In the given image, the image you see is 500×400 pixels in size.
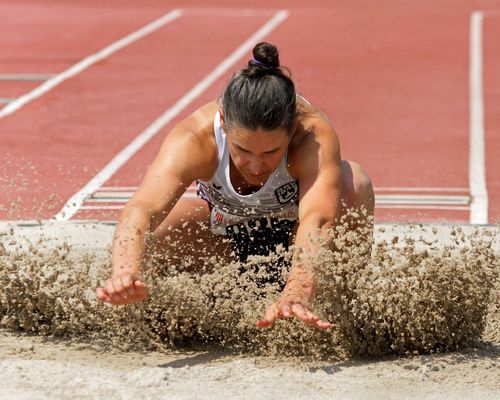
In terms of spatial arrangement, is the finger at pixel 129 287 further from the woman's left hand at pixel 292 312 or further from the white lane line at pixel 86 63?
the white lane line at pixel 86 63

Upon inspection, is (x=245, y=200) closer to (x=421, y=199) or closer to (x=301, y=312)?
(x=301, y=312)

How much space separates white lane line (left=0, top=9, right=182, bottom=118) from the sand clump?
4816 millimetres

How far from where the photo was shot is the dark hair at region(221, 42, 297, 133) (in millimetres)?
3588

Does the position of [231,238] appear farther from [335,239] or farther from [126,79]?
[126,79]

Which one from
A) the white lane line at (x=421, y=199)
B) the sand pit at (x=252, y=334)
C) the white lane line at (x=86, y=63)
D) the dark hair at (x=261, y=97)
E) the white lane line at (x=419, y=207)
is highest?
the white lane line at (x=86, y=63)

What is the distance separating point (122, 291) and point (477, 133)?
17.8 ft

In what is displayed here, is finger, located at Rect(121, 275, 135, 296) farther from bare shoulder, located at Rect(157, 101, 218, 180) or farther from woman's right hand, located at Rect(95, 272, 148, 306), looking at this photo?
bare shoulder, located at Rect(157, 101, 218, 180)

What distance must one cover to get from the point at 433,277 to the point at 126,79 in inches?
265

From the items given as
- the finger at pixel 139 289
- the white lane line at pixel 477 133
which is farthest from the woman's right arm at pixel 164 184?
the white lane line at pixel 477 133

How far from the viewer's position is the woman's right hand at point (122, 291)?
335cm

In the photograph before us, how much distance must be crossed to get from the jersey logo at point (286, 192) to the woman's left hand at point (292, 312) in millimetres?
590

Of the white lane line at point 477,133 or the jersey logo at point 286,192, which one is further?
the white lane line at point 477,133

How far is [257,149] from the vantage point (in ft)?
11.9

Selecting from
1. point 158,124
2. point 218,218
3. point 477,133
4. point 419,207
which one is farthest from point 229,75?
point 218,218
